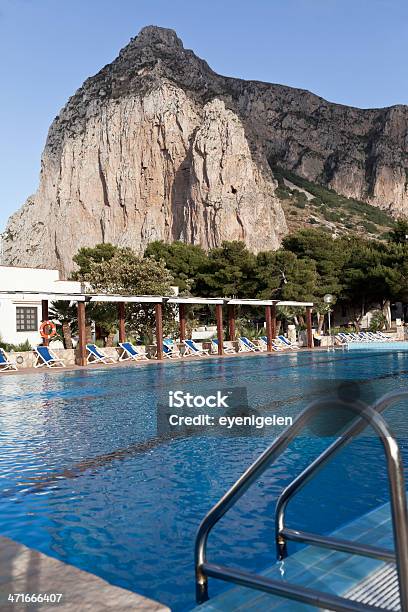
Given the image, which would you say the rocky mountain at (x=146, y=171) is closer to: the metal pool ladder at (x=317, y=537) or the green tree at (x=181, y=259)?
the green tree at (x=181, y=259)

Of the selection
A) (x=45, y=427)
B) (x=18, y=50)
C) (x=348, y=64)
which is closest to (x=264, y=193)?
(x=348, y=64)

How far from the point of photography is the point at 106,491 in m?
4.82

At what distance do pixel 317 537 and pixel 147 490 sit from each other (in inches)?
94.2

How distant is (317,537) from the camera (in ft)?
8.93

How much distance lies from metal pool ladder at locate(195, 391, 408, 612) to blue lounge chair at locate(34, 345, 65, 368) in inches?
599

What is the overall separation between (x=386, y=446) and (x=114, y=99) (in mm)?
76329

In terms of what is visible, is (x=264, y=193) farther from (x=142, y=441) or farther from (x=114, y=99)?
(x=142, y=441)

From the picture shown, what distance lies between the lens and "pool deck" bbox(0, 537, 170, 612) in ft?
7.63

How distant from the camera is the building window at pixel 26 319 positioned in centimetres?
2356

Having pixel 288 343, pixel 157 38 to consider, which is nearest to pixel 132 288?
pixel 288 343

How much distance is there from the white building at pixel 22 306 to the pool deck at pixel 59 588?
65.8 feet

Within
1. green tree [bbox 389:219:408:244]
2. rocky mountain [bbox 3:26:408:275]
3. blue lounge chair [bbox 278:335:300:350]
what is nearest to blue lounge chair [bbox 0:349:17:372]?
blue lounge chair [bbox 278:335:300:350]

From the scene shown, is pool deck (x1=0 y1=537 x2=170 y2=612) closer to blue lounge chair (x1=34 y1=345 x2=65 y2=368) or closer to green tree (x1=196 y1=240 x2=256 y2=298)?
blue lounge chair (x1=34 y1=345 x2=65 y2=368)

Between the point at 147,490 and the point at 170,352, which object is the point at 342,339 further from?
the point at 147,490
